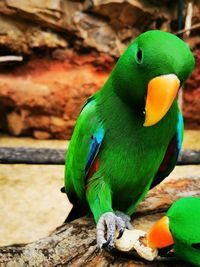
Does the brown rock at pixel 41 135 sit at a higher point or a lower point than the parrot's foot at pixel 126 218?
lower

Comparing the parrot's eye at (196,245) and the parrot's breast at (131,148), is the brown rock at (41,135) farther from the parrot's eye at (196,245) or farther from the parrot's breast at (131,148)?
the parrot's eye at (196,245)

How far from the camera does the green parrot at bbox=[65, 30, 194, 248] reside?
0.87 metres

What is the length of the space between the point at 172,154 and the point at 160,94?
13.7 inches

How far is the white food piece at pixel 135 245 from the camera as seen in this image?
94 cm

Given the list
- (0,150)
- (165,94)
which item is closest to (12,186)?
(0,150)

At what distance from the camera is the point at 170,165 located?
117 cm

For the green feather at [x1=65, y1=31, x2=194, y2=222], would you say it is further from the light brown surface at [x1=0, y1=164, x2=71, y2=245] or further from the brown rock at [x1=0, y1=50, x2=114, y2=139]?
the brown rock at [x1=0, y1=50, x2=114, y2=139]

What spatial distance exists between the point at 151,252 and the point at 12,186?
5.80 ft

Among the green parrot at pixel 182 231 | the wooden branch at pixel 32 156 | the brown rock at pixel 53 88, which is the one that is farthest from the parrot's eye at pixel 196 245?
the brown rock at pixel 53 88

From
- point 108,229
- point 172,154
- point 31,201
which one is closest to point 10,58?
point 31,201

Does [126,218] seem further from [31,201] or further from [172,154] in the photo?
[31,201]

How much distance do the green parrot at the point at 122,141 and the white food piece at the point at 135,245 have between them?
2 cm

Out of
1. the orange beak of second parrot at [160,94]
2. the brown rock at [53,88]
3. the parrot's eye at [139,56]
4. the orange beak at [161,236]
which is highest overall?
the parrot's eye at [139,56]

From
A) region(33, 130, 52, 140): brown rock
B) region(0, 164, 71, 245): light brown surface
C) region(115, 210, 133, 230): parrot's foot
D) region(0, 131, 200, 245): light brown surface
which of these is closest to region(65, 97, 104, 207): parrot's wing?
region(115, 210, 133, 230): parrot's foot
